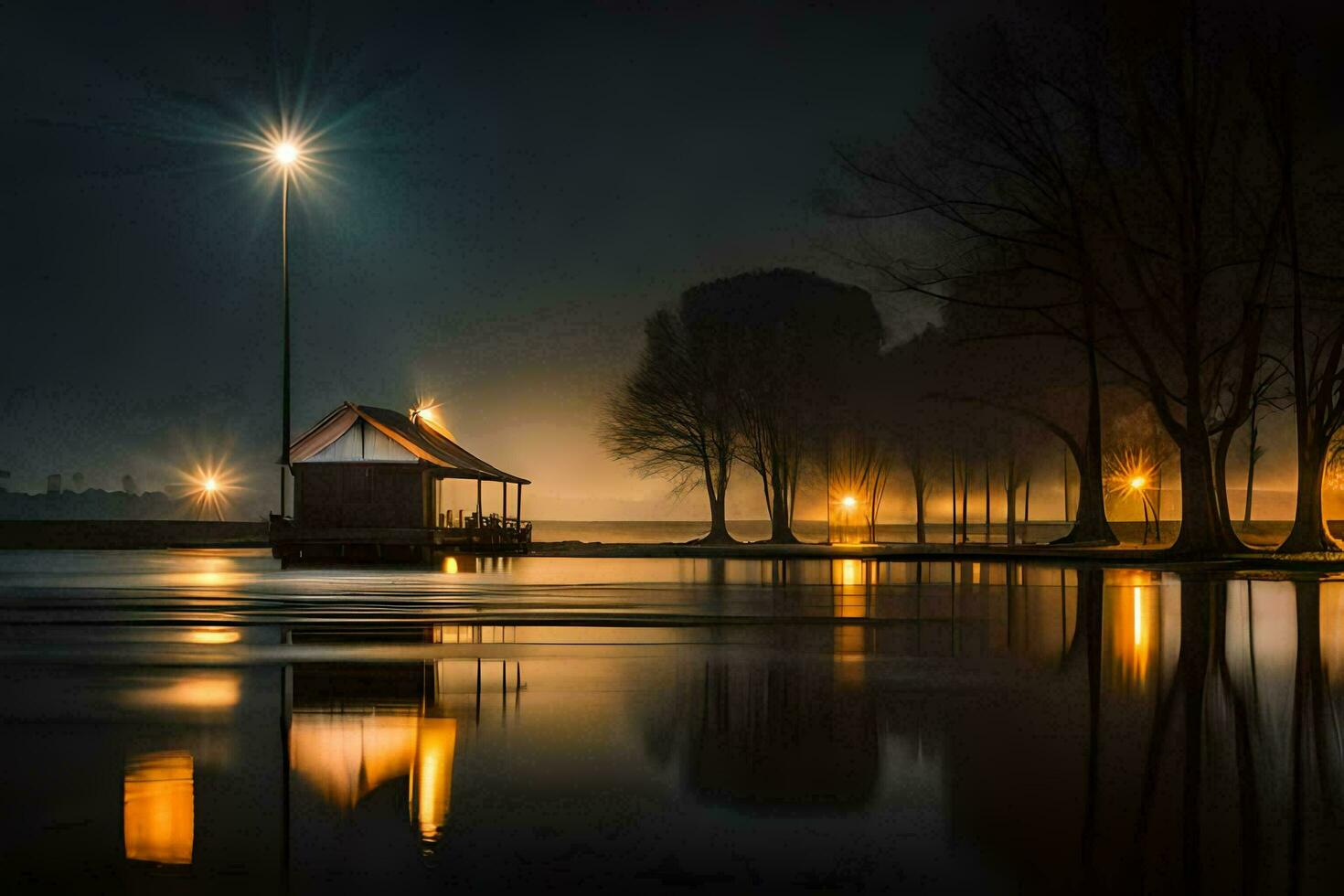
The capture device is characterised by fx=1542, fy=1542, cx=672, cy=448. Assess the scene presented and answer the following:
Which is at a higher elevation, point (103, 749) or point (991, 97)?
point (991, 97)

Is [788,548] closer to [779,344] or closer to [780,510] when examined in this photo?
[780,510]

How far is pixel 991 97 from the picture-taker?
43125 mm

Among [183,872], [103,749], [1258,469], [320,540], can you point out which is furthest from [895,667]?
[1258,469]

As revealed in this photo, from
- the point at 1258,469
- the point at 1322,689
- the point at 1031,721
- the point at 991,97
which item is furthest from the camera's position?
the point at 1258,469

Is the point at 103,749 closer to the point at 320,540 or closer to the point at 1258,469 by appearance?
the point at 320,540

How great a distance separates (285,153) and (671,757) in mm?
45809

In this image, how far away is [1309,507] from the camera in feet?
130

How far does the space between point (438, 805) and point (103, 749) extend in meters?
2.78

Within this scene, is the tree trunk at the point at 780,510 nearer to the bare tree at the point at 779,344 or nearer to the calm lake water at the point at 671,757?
the bare tree at the point at 779,344

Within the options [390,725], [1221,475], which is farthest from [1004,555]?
[390,725]

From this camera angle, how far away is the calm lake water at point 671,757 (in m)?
6.06

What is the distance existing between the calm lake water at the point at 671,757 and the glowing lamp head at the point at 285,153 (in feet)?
112

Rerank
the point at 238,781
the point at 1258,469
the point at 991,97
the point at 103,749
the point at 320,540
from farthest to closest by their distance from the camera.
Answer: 1. the point at 1258,469
2. the point at 320,540
3. the point at 991,97
4. the point at 103,749
5. the point at 238,781

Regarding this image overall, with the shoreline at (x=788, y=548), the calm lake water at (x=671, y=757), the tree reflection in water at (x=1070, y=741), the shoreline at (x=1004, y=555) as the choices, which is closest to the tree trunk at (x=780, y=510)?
A: the shoreline at (x=788, y=548)
